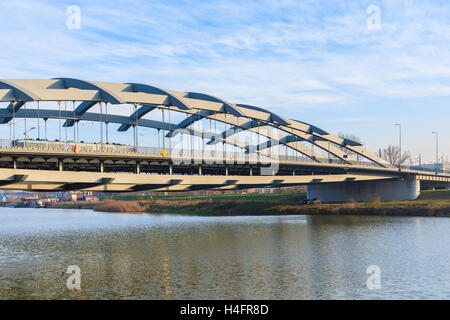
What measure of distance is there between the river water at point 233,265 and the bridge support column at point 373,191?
35.1 metres

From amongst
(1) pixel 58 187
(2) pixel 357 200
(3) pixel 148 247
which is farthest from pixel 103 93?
(2) pixel 357 200

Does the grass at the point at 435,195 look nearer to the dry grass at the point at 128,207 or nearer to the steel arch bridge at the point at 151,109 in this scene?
the steel arch bridge at the point at 151,109

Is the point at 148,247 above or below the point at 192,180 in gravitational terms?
below

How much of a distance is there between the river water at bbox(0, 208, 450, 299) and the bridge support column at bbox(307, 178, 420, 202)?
115 ft

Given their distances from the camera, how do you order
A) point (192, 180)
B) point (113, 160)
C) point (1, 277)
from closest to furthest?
point (1, 277)
point (113, 160)
point (192, 180)

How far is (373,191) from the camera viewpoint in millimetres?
77625

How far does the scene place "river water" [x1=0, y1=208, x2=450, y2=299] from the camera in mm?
19547

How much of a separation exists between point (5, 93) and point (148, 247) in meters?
17.1

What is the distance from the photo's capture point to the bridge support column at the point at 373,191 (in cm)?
7619

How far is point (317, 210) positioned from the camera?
2724 inches

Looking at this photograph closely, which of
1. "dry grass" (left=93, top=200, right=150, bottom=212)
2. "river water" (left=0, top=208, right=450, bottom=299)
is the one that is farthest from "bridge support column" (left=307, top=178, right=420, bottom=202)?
"dry grass" (left=93, top=200, right=150, bottom=212)

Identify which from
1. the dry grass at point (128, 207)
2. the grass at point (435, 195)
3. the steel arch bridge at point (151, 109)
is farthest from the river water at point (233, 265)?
the dry grass at point (128, 207)

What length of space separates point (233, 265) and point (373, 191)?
56930 mm
